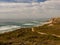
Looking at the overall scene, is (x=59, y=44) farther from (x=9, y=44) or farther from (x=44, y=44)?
(x=9, y=44)

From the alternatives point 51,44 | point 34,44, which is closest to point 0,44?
point 34,44

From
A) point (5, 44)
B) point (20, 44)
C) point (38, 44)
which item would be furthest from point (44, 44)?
point (5, 44)

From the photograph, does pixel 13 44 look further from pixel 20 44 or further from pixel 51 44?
pixel 51 44

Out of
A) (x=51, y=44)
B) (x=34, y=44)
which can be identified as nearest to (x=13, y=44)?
(x=34, y=44)

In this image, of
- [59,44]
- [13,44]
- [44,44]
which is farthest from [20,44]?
[59,44]

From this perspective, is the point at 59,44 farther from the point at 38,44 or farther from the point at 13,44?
the point at 13,44

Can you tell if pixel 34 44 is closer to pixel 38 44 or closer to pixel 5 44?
pixel 38 44
